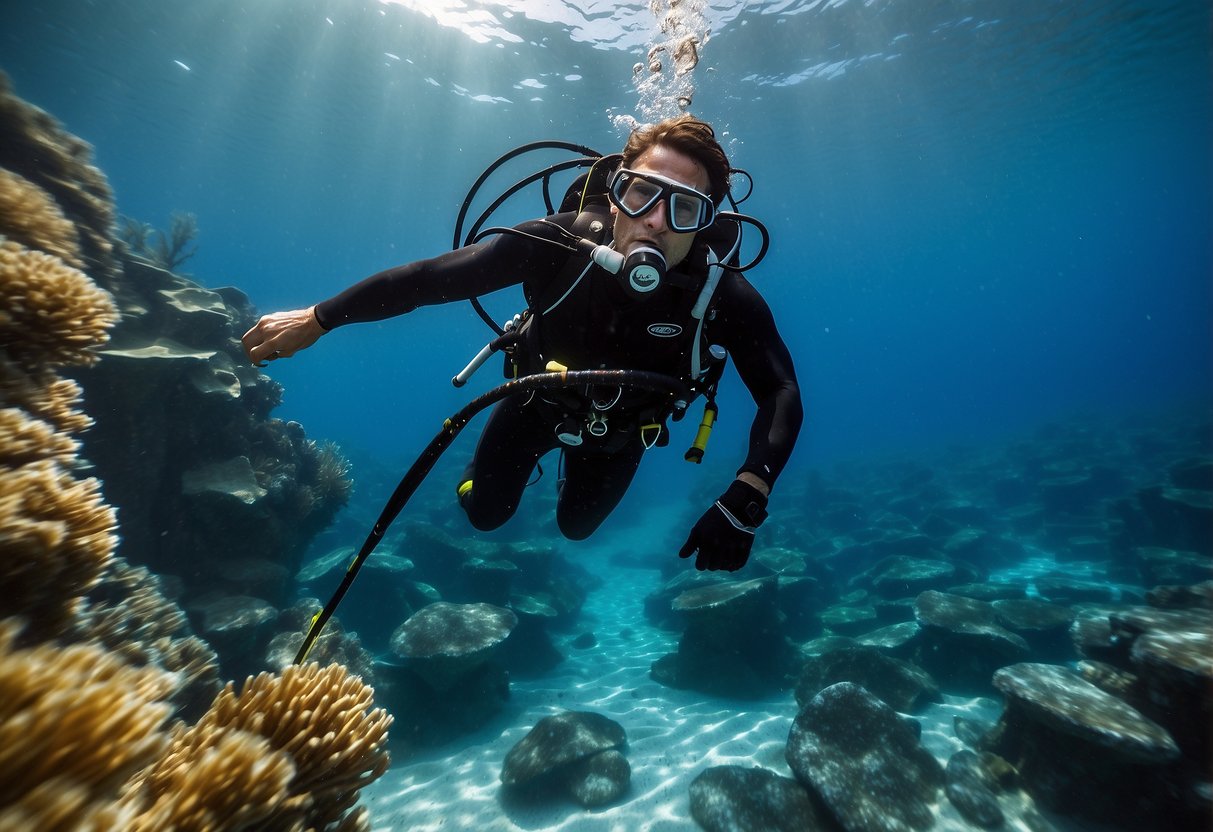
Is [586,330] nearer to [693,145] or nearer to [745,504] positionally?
[693,145]

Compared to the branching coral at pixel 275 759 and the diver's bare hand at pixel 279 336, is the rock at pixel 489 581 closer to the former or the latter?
the diver's bare hand at pixel 279 336

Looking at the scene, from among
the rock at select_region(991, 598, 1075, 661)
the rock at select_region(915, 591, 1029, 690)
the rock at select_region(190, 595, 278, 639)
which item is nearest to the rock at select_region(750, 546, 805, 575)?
the rock at select_region(915, 591, 1029, 690)

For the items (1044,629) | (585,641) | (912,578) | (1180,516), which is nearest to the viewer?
(1044,629)

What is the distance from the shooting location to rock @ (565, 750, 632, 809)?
654cm

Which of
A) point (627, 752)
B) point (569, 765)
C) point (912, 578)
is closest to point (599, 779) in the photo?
point (569, 765)

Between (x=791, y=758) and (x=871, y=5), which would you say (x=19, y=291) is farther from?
(x=871, y=5)

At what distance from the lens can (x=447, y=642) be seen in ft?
28.8

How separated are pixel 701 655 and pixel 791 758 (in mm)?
3881

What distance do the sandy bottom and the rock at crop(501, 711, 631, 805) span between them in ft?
0.67

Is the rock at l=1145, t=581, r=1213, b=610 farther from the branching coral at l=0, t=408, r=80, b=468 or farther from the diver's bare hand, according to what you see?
the branching coral at l=0, t=408, r=80, b=468

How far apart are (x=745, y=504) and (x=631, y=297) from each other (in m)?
1.65

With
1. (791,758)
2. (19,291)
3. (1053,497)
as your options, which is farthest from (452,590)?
(1053,497)

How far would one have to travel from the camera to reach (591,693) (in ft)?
32.6

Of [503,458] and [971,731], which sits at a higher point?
[503,458]
